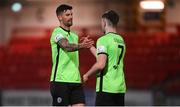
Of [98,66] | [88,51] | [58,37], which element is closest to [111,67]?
[98,66]

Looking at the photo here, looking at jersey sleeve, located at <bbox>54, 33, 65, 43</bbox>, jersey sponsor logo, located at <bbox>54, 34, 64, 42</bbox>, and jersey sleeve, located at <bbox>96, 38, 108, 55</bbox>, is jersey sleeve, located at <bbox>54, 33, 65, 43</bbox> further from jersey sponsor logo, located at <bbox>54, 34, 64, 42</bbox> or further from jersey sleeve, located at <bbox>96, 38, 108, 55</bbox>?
jersey sleeve, located at <bbox>96, 38, 108, 55</bbox>

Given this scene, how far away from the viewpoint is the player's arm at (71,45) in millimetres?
6312

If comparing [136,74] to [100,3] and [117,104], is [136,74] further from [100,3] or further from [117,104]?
[117,104]

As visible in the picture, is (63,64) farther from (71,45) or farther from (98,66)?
(98,66)

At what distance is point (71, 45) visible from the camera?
251 inches

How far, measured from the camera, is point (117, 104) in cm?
644

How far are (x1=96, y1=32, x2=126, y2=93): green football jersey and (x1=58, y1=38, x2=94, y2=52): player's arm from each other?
108 millimetres

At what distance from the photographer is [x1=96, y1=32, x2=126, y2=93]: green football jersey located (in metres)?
6.30

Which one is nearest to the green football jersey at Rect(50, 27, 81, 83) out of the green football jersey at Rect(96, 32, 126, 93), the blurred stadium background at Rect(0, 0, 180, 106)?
the green football jersey at Rect(96, 32, 126, 93)

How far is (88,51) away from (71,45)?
7.33 metres

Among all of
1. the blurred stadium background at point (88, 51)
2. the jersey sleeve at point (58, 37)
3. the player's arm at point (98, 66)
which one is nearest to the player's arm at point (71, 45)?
the jersey sleeve at point (58, 37)

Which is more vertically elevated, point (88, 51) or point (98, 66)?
point (88, 51)

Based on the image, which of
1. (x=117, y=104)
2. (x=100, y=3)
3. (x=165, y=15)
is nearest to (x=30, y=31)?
(x=100, y=3)

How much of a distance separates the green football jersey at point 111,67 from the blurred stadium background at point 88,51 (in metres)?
5.08
